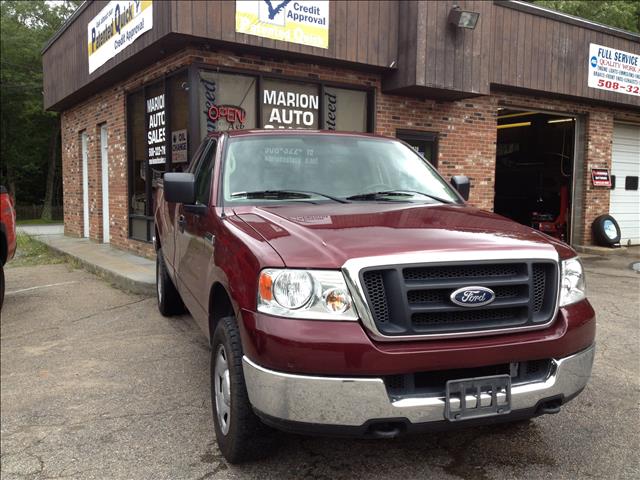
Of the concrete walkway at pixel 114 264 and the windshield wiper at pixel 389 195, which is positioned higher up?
the windshield wiper at pixel 389 195

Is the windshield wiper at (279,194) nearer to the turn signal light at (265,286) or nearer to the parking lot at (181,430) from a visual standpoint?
the turn signal light at (265,286)

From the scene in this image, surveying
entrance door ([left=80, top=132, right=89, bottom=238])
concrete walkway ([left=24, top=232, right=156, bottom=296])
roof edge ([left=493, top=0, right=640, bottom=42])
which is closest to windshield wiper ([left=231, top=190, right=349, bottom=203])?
concrete walkway ([left=24, top=232, right=156, bottom=296])

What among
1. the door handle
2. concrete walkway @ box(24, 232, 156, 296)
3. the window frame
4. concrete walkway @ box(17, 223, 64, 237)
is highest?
the window frame

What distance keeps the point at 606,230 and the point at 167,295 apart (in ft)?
34.6

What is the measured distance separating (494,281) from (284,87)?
7.06 metres

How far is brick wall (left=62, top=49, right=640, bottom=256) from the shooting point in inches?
359

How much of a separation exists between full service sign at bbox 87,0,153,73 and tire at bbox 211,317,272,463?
655 cm

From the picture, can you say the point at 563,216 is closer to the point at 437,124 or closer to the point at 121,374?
the point at 437,124

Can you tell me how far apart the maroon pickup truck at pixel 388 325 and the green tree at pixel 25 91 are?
31.9m

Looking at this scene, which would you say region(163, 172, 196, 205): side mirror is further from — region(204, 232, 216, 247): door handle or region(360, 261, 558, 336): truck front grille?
region(360, 261, 558, 336): truck front grille

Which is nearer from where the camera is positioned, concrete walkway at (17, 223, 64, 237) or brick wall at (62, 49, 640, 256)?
brick wall at (62, 49, 640, 256)

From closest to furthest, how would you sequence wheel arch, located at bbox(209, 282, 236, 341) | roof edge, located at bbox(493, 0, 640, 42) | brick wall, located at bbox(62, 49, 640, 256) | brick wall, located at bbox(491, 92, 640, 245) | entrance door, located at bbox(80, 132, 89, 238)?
wheel arch, located at bbox(209, 282, 236, 341)
brick wall, located at bbox(62, 49, 640, 256)
roof edge, located at bbox(493, 0, 640, 42)
brick wall, located at bbox(491, 92, 640, 245)
entrance door, located at bbox(80, 132, 89, 238)

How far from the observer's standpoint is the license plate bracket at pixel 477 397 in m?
2.45

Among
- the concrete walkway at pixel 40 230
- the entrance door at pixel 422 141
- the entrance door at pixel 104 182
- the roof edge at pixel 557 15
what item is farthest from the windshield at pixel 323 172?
the concrete walkway at pixel 40 230
